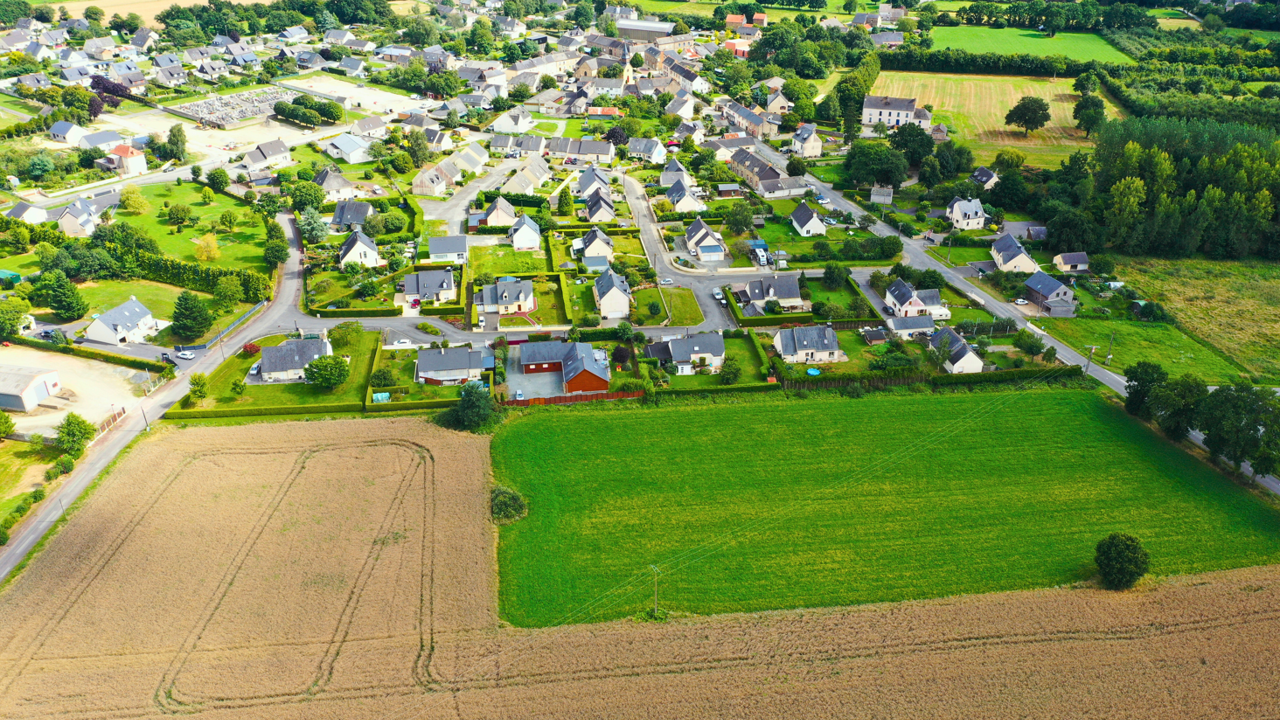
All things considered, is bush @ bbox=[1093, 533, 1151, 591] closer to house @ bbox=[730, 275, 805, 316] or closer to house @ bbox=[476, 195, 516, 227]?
house @ bbox=[730, 275, 805, 316]

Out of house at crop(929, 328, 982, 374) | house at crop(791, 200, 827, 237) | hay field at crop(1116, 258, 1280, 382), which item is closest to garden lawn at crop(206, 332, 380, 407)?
house at crop(929, 328, 982, 374)

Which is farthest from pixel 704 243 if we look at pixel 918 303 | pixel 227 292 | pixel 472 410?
pixel 227 292

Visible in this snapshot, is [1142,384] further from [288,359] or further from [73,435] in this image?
[73,435]

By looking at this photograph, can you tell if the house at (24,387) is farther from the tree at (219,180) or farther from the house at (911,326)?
the house at (911,326)

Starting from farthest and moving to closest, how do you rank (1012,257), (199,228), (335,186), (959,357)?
1. (335,186)
2. (199,228)
3. (1012,257)
4. (959,357)

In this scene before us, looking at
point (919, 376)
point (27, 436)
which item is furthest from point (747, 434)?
point (27, 436)
